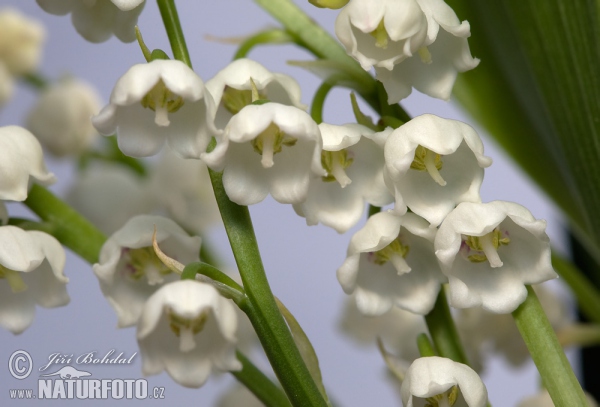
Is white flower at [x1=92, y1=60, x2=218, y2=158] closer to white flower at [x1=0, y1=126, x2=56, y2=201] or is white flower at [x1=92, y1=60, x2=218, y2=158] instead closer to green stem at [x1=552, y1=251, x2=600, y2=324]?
white flower at [x1=0, y1=126, x2=56, y2=201]

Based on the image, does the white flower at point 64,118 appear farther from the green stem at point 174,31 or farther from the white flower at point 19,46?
the green stem at point 174,31

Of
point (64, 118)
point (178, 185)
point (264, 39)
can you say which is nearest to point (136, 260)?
point (264, 39)

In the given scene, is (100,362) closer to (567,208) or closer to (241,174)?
(241,174)

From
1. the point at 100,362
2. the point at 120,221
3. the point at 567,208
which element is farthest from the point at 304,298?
the point at 100,362

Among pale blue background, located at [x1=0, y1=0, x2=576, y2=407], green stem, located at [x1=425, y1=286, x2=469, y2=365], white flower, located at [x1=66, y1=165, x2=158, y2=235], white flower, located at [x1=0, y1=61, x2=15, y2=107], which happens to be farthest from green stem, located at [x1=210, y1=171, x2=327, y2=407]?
pale blue background, located at [x1=0, y1=0, x2=576, y2=407]

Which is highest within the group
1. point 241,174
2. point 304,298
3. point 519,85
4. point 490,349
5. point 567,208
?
point 241,174

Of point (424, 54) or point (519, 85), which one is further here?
point (519, 85)

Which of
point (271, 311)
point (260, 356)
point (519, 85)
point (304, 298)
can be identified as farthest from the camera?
point (304, 298)

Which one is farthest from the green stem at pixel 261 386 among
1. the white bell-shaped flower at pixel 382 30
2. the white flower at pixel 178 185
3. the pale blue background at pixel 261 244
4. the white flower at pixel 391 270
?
the pale blue background at pixel 261 244
